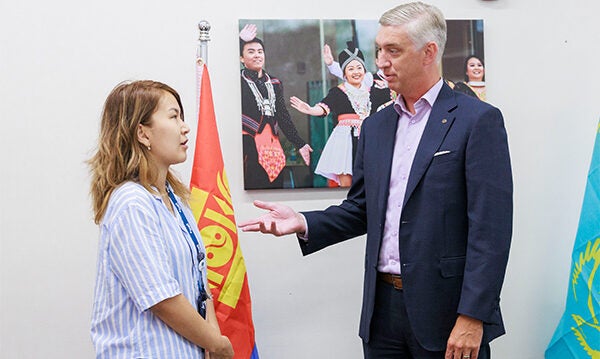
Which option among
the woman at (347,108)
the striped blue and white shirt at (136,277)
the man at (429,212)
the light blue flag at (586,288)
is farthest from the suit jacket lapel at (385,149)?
the light blue flag at (586,288)

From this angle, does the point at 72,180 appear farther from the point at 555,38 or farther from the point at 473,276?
the point at 555,38

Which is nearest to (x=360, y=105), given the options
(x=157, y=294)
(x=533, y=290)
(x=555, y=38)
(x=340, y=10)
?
(x=340, y=10)

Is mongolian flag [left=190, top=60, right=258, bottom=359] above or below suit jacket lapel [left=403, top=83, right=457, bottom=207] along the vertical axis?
below

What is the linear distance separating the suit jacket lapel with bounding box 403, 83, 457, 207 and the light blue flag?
0.97 meters

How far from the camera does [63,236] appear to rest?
2604 millimetres

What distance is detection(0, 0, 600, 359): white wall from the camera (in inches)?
102

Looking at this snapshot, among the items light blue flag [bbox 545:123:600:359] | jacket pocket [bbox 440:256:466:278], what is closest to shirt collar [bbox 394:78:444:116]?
jacket pocket [bbox 440:256:466:278]

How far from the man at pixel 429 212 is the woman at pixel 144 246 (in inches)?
20.3

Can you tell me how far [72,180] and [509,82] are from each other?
6.27 ft

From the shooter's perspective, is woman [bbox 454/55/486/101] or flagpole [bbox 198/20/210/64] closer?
flagpole [bbox 198/20/210/64]

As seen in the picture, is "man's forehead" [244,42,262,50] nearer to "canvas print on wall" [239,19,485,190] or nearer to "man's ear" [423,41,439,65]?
"canvas print on wall" [239,19,485,190]

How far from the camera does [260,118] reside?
104 inches

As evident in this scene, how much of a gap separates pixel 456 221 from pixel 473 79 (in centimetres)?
114

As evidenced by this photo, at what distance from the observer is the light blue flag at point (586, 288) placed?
2418mm
